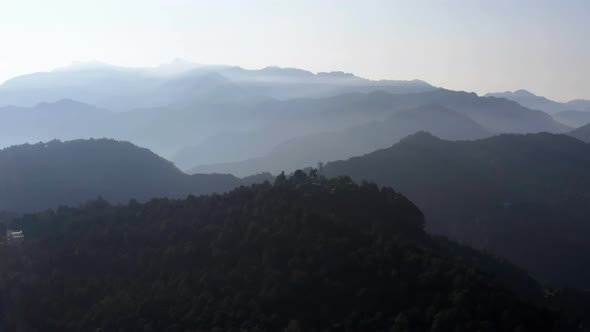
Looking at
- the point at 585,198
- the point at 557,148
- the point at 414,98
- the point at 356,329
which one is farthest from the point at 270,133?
the point at 356,329

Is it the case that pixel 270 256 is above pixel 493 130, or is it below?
below

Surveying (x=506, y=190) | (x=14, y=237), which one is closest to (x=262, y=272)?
(x=14, y=237)

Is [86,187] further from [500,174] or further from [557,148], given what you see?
[557,148]

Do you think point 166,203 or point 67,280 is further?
point 166,203

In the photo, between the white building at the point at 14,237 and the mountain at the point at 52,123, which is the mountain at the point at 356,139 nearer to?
the mountain at the point at 52,123

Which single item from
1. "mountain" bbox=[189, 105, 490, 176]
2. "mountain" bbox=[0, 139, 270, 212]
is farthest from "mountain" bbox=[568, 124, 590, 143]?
"mountain" bbox=[0, 139, 270, 212]

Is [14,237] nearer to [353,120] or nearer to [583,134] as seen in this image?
[583,134]

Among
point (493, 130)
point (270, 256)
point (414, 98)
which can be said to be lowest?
point (270, 256)
